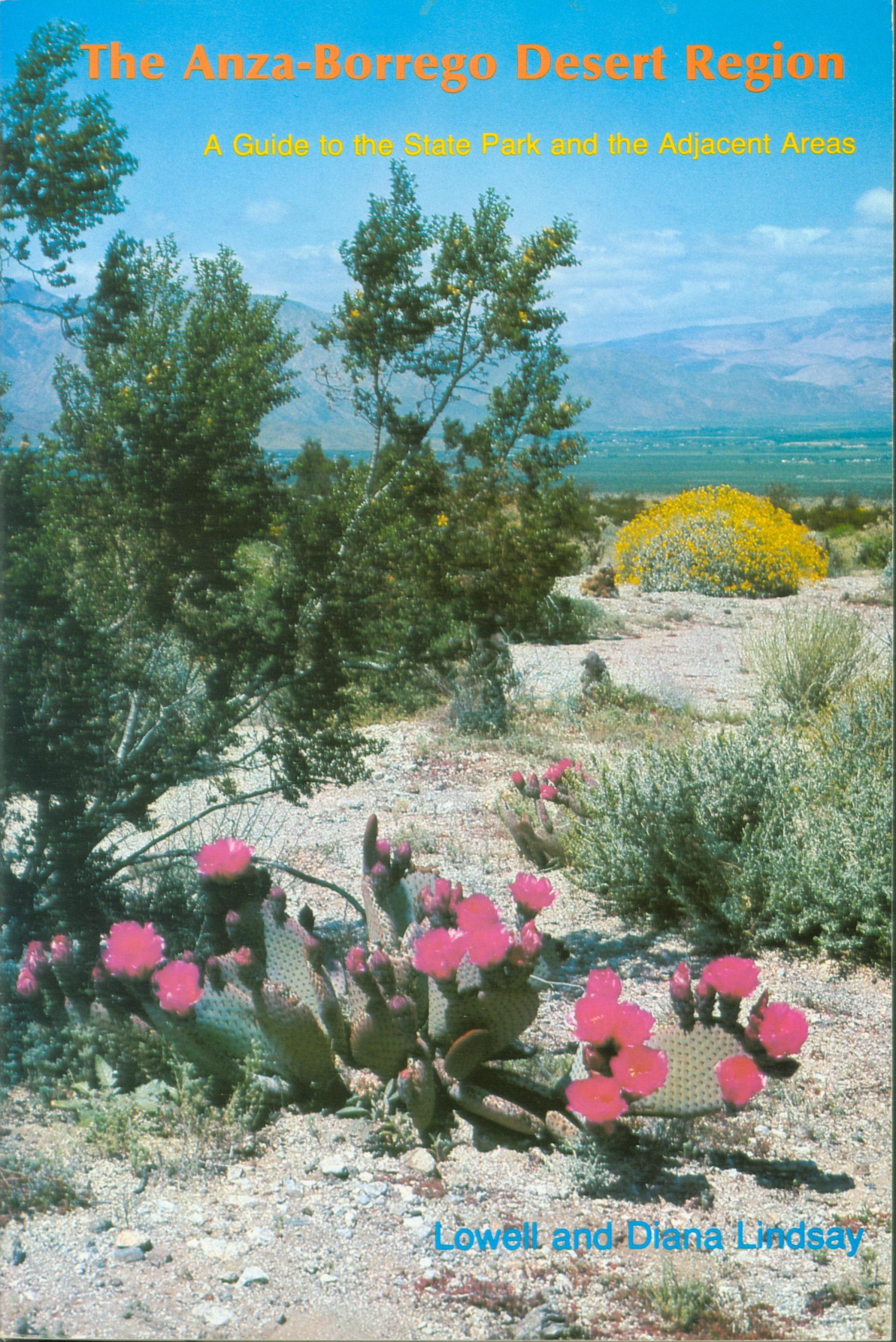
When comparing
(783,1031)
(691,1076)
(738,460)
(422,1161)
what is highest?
(738,460)

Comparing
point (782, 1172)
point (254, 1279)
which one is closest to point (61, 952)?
point (254, 1279)

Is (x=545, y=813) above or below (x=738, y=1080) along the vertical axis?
above

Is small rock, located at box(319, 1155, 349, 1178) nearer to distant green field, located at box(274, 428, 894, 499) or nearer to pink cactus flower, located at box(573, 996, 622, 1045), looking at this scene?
pink cactus flower, located at box(573, 996, 622, 1045)

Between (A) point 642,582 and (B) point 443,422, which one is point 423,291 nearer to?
(B) point 443,422

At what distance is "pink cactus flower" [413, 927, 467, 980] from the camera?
2197 millimetres

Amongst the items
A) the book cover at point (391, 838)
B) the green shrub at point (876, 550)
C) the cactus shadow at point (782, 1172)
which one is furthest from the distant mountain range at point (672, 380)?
the green shrub at point (876, 550)

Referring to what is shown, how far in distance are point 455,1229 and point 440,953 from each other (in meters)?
0.54

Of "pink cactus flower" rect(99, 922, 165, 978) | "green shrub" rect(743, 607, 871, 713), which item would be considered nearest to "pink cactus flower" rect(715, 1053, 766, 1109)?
"pink cactus flower" rect(99, 922, 165, 978)

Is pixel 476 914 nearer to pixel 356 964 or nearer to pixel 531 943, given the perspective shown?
pixel 531 943

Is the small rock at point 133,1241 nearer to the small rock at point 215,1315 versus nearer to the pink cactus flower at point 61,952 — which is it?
the small rock at point 215,1315

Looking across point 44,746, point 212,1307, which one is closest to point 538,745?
point 44,746

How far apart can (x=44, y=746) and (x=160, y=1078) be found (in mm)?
892

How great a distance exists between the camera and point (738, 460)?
3541 mm

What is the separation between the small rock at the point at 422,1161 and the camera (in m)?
2.25
